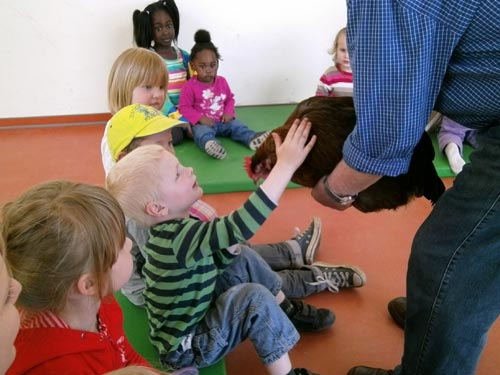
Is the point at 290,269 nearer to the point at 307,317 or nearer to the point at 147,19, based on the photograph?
the point at 307,317

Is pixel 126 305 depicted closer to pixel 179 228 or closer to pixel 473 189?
pixel 179 228

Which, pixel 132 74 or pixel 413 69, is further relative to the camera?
pixel 132 74

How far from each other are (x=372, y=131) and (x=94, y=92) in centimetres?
307

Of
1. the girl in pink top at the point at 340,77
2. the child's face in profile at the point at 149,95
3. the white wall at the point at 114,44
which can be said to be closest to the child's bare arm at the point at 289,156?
the child's face in profile at the point at 149,95

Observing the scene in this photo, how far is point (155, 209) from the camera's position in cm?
124

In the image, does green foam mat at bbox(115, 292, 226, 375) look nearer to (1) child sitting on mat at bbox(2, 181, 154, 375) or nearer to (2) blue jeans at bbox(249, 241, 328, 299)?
(1) child sitting on mat at bbox(2, 181, 154, 375)

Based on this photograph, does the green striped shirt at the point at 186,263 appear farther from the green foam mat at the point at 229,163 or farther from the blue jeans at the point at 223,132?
the blue jeans at the point at 223,132

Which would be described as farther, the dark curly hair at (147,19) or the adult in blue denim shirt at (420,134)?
the dark curly hair at (147,19)

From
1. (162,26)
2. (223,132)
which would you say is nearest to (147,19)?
(162,26)

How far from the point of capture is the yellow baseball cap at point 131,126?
1.67m

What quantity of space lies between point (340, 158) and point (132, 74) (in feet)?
4.19

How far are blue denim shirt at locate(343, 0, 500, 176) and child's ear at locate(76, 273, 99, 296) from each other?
0.63 meters

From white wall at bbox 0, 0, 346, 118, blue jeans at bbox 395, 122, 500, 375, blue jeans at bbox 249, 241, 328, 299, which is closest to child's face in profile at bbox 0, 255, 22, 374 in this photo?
blue jeans at bbox 395, 122, 500, 375

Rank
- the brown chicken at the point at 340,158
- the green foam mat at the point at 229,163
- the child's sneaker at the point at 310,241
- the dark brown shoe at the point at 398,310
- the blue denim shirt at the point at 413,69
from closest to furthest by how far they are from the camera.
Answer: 1. the blue denim shirt at the point at 413,69
2. the brown chicken at the point at 340,158
3. the dark brown shoe at the point at 398,310
4. the child's sneaker at the point at 310,241
5. the green foam mat at the point at 229,163
